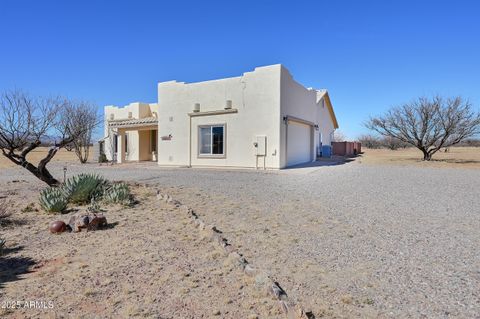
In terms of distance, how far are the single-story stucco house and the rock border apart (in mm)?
11235

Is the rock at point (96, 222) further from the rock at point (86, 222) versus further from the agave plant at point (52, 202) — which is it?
the agave plant at point (52, 202)

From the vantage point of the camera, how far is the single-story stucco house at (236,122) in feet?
53.4

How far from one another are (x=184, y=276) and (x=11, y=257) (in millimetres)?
2564

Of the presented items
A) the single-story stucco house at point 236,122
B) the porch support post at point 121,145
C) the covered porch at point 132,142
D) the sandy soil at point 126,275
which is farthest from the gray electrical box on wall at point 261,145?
the porch support post at point 121,145

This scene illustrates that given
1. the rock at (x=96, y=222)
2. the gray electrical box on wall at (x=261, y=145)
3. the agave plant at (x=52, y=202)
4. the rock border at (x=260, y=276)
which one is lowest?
the rock border at (x=260, y=276)

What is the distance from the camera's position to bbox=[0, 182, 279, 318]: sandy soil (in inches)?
110

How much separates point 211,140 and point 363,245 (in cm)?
1436

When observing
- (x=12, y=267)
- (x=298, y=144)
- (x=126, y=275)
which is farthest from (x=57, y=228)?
(x=298, y=144)

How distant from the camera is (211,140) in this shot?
59.6ft

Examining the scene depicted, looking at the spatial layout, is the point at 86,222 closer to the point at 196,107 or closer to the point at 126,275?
the point at 126,275

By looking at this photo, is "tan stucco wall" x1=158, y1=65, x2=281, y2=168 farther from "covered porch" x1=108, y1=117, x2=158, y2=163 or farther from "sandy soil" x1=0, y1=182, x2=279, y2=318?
"sandy soil" x1=0, y1=182, x2=279, y2=318

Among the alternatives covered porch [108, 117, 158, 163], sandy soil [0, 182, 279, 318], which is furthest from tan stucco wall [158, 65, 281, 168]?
sandy soil [0, 182, 279, 318]

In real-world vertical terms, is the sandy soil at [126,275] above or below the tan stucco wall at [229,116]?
below

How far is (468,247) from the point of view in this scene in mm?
4293
